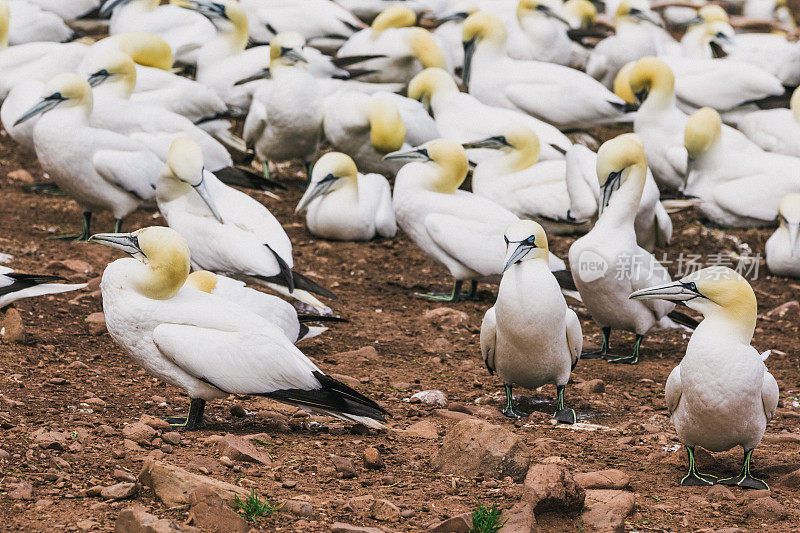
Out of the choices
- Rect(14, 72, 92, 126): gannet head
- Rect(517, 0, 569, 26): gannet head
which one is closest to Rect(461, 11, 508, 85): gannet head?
Rect(517, 0, 569, 26): gannet head

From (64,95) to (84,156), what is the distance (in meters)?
0.48

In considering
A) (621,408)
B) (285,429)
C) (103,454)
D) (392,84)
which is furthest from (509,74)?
(103,454)

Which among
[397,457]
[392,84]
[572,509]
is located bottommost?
[392,84]

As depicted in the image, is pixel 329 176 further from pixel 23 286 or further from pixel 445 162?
pixel 23 286

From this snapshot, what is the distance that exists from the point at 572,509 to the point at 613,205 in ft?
10.4

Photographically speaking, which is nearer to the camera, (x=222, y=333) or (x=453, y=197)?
(x=222, y=333)

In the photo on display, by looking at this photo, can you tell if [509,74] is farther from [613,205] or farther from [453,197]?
[613,205]

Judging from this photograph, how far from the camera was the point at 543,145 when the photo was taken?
32.0ft

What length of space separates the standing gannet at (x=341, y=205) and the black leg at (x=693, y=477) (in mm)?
4647

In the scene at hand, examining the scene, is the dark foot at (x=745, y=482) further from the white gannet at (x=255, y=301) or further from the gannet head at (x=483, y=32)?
the gannet head at (x=483, y=32)

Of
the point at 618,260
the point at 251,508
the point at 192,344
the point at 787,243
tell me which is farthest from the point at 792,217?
the point at 251,508

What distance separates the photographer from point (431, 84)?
1052cm

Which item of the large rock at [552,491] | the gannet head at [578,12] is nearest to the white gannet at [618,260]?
the large rock at [552,491]

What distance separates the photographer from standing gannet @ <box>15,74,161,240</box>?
26.1 ft
